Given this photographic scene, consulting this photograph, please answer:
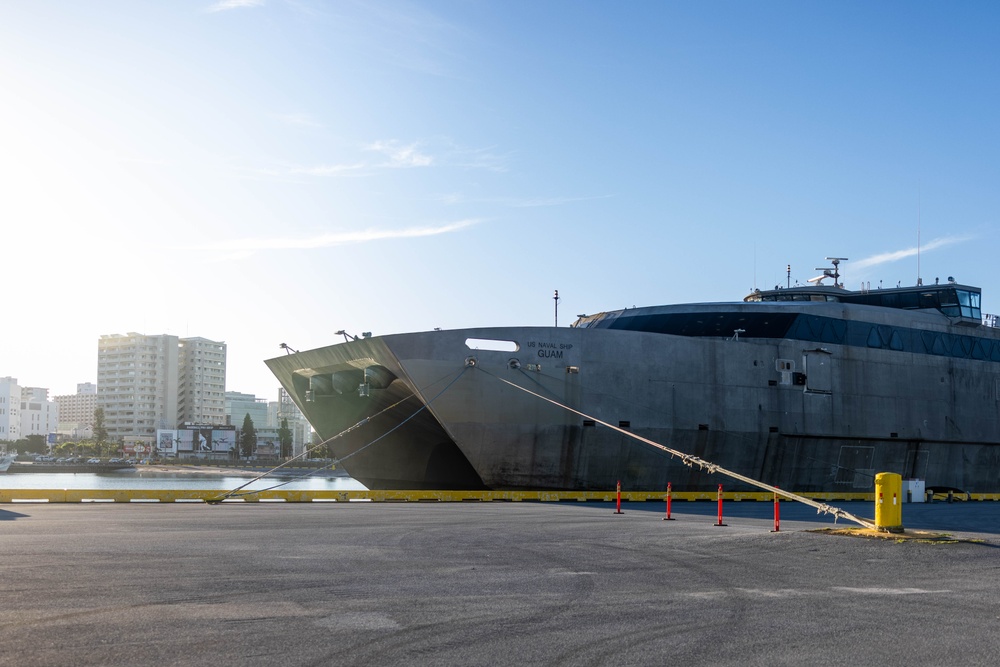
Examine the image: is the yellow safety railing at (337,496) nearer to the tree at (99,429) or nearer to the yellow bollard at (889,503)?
the yellow bollard at (889,503)

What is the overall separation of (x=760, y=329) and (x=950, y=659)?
2851 cm

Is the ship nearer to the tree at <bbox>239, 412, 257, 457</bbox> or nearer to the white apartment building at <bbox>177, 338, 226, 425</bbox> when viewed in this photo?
the tree at <bbox>239, 412, 257, 457</bbox>

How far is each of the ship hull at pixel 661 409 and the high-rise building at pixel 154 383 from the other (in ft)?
531

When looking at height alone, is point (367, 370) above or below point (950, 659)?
above

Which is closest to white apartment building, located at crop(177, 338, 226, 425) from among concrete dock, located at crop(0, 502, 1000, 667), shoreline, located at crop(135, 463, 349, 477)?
shoreline, located at crop(135, 463, 349, 477)

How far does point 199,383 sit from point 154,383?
9.23 m

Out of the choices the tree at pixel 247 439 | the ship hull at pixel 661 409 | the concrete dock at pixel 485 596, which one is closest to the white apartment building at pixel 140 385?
the tree at pixel 247 439

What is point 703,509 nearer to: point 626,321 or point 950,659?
point 626,321

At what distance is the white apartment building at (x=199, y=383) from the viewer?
194 meters

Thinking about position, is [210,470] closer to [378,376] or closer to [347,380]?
[347,380]

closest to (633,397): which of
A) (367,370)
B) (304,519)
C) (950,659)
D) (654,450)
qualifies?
(654,450)

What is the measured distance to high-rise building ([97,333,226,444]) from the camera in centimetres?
18862

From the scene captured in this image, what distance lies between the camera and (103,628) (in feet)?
26.0

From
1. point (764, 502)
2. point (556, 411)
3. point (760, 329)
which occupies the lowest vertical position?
point (764, 502)
